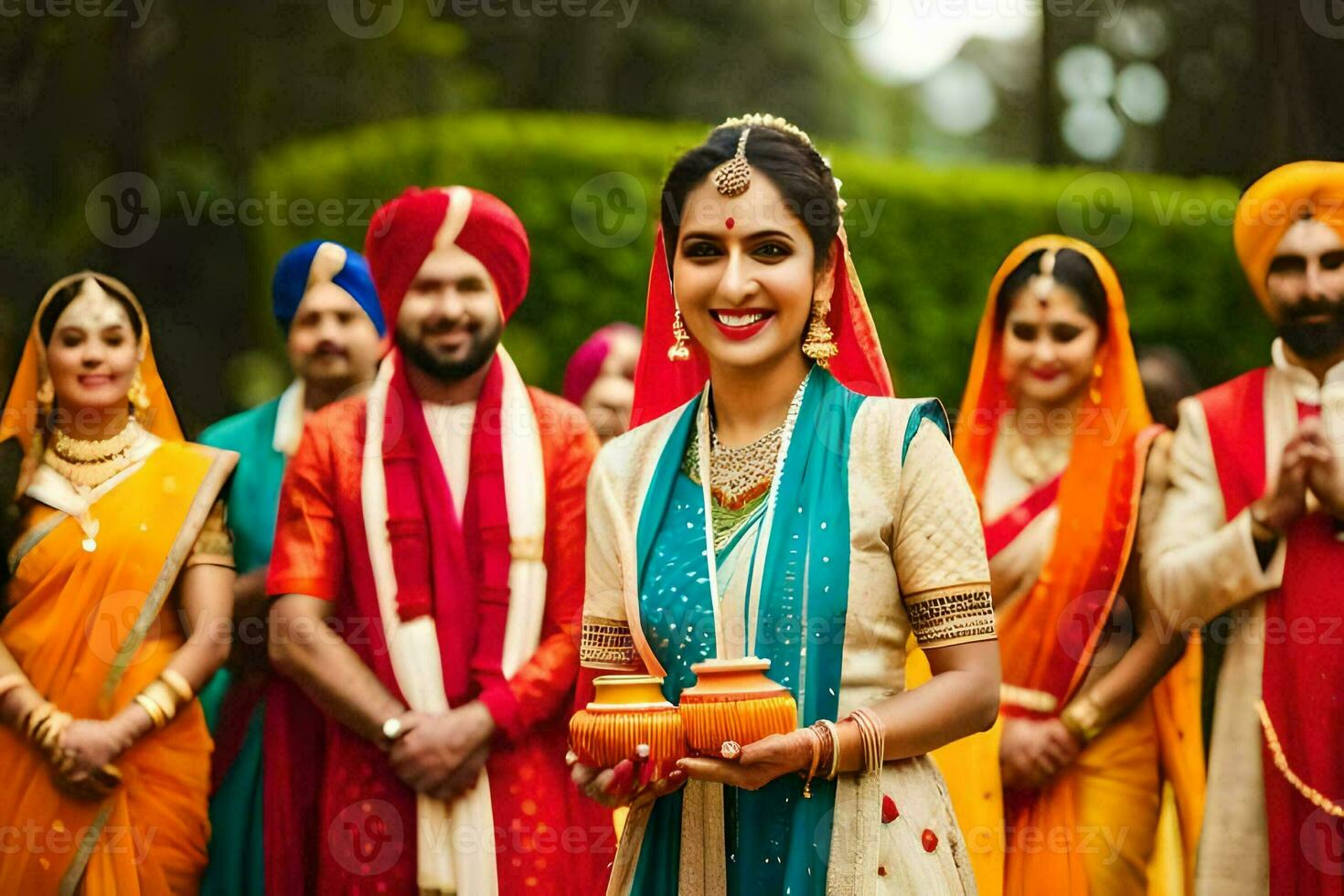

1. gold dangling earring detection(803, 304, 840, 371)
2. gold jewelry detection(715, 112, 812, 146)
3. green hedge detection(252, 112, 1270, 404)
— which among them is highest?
green hedge detection(252, 112, 1270, 404)

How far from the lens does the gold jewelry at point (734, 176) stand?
2898mm

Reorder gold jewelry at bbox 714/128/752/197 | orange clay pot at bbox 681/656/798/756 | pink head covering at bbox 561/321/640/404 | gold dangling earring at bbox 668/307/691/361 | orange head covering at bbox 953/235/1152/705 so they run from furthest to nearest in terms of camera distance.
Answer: pink head covering at bbox 561/321/640/404
orange head covering at bbox 953/235/1152/705
gold dangling earring at bbox 668/307/691/361
gold jewelry at bbox 714/128/752/197
orange clay pot at bbox 681/656/798/756

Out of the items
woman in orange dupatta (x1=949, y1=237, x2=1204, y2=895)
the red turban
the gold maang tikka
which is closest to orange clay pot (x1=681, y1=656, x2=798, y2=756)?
the red turban

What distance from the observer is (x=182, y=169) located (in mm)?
7219

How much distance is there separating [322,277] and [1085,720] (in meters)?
2.44

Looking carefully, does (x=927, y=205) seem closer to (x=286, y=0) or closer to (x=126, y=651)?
(x=286, y=0)

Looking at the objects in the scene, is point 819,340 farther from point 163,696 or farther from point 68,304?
point 68,304

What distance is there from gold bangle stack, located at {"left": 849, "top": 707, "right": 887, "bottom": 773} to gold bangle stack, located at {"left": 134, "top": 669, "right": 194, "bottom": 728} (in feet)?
7.42

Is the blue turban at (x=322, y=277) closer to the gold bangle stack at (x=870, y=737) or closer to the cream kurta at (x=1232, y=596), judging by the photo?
the cream kurta at (x=1232, y=596)

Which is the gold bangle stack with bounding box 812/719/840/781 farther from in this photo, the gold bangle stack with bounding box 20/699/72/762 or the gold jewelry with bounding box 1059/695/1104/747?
the gold bangle stack with bounding box 20/699/72/762

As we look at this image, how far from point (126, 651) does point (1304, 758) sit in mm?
2953

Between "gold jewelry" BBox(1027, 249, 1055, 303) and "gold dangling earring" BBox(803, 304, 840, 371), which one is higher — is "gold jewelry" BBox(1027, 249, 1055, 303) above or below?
above

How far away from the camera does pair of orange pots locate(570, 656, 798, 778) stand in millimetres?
2541

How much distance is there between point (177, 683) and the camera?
4.30m
